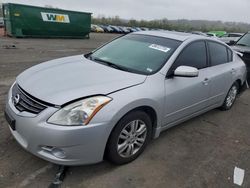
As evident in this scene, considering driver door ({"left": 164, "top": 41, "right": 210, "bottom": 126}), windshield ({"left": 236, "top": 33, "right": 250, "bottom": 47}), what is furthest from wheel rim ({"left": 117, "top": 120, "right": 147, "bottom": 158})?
windshield ({"left": 236, "top": 33, "right": 250, "bottom": 47})

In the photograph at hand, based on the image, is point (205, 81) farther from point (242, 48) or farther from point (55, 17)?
point (55, 17)

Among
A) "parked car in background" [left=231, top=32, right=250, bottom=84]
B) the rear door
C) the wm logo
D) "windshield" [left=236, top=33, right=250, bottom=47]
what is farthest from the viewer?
the wm logo

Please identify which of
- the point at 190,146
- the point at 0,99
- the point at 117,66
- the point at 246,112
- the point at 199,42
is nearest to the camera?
the point at 117,66

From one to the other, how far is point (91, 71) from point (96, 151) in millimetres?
1069

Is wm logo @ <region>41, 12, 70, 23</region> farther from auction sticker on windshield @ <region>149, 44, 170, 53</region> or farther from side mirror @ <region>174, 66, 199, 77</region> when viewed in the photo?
side mirror @ <region>174, 66, 199, 77</region>

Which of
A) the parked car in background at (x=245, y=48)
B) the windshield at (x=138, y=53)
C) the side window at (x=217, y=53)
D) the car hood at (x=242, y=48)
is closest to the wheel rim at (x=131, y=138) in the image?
the windshield at (x=138, y=53)

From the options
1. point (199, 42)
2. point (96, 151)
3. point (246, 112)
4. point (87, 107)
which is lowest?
point (246, 112)

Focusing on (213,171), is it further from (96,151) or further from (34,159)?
(34,159)

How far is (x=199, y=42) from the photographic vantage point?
4066mm

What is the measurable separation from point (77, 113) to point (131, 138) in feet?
2.69

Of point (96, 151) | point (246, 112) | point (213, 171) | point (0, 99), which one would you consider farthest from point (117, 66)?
point (246, 112)

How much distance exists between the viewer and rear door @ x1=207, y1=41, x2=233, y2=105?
4.27m

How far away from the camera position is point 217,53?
4516mm

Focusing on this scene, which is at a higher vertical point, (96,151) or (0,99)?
(96,151)
